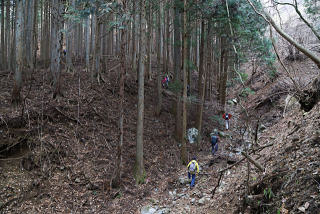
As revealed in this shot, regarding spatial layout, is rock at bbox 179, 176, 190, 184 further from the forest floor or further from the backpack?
the backpack

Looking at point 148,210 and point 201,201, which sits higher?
point 201,201

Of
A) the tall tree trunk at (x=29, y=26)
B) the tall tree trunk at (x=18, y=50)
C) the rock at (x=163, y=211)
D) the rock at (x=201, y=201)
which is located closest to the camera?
the rock at (x=201, y=201)

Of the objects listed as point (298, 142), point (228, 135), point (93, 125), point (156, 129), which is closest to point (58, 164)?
point (93, 125)

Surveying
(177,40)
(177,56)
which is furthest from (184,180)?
(177,40)

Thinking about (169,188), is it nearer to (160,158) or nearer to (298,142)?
(160,158)

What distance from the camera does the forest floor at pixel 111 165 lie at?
14.0ft

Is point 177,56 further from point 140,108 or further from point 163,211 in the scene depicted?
point 163,211

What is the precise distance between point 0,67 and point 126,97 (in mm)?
9627

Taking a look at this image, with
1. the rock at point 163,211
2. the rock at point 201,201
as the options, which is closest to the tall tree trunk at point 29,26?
the rock at point 163,211

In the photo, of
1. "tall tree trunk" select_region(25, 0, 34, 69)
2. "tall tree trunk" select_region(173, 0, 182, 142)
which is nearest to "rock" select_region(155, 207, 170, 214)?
"tall tree trunk" select_region(173, 0, 182, 142)

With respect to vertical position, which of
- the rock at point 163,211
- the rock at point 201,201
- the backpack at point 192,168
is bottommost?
the rock at point 163,211

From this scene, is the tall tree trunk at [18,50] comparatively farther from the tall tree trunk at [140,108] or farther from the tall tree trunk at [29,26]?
the tall tree trunk at [29,26]

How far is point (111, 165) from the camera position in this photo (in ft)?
29.5

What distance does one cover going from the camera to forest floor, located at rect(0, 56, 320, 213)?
14.0 ft
